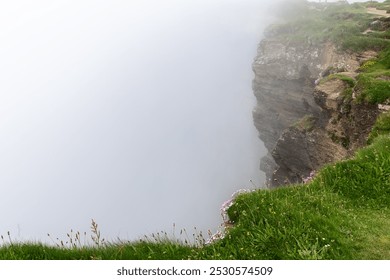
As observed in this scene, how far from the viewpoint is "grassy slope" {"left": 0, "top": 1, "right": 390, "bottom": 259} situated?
293 inches

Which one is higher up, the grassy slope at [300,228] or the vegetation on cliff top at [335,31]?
the vegetation on cliff top at [335,31]

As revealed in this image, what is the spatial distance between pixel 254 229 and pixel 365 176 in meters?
5.34

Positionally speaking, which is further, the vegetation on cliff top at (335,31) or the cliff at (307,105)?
the vegetation on cliff top at (335,31)

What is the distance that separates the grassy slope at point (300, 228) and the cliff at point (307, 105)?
14.0 m

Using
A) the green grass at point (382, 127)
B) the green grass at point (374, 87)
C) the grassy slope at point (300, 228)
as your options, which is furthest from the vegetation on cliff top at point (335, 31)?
the grassy slope at point (300, 228)

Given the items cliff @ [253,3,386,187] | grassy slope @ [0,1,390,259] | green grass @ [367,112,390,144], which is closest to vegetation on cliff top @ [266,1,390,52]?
cliff @ [253,3,386,187]

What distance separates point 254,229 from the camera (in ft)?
26.3

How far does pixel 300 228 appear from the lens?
7832 millimetres

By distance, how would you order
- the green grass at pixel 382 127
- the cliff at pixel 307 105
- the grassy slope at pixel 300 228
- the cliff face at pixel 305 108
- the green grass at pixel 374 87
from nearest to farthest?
the grassy slope at pixel 300 228 < the green grass at pixel 382 127 < the green grass at pixel 374 87 < the cliff at pixel 307 105 < the cliff face at pixel 305 108

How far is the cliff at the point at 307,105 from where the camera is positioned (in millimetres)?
28891

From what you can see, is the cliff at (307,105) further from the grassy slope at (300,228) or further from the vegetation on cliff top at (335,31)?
the grassy slope at (300,228)

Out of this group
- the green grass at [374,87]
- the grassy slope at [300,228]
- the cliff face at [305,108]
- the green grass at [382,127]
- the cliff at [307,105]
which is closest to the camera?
the grassy slope at [300,228]

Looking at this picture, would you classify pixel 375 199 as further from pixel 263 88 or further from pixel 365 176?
pixel 263 88
